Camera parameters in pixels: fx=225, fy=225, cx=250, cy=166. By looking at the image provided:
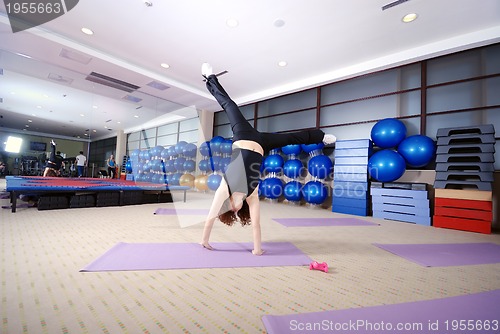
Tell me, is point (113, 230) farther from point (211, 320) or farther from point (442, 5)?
point (442, 5)

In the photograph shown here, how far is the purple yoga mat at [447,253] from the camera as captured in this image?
1937mm

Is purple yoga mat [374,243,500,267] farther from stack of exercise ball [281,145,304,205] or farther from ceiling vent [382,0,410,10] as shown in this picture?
ceiling vent [382,0,410,10]

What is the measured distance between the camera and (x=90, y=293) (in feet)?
3.98

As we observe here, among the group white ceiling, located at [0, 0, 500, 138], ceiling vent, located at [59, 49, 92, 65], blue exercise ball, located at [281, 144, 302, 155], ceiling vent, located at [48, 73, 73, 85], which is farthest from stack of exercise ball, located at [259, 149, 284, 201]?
ceiling vent, located at [48, 73, 73, 85]

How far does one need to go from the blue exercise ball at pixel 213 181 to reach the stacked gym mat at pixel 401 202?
4.02 metres

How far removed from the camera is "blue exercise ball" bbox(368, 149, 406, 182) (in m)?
3.82

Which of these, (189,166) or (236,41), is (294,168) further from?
(189,166)

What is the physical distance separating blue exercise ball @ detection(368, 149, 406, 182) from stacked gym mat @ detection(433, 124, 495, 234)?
0.51 meters

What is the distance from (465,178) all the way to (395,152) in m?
0.99

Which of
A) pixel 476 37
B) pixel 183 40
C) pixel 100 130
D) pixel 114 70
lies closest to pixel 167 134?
pixel 114 70

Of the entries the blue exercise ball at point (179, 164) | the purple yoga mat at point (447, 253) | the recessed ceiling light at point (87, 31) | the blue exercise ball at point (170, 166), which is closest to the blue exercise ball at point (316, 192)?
the purple yoga mat at point (447, 253)

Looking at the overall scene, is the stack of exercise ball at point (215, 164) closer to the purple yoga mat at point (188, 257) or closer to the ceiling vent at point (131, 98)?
the ceiling vent at point (131, 98)

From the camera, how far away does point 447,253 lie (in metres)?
2.18

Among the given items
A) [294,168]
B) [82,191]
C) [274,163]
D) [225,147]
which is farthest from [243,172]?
[225,147]
